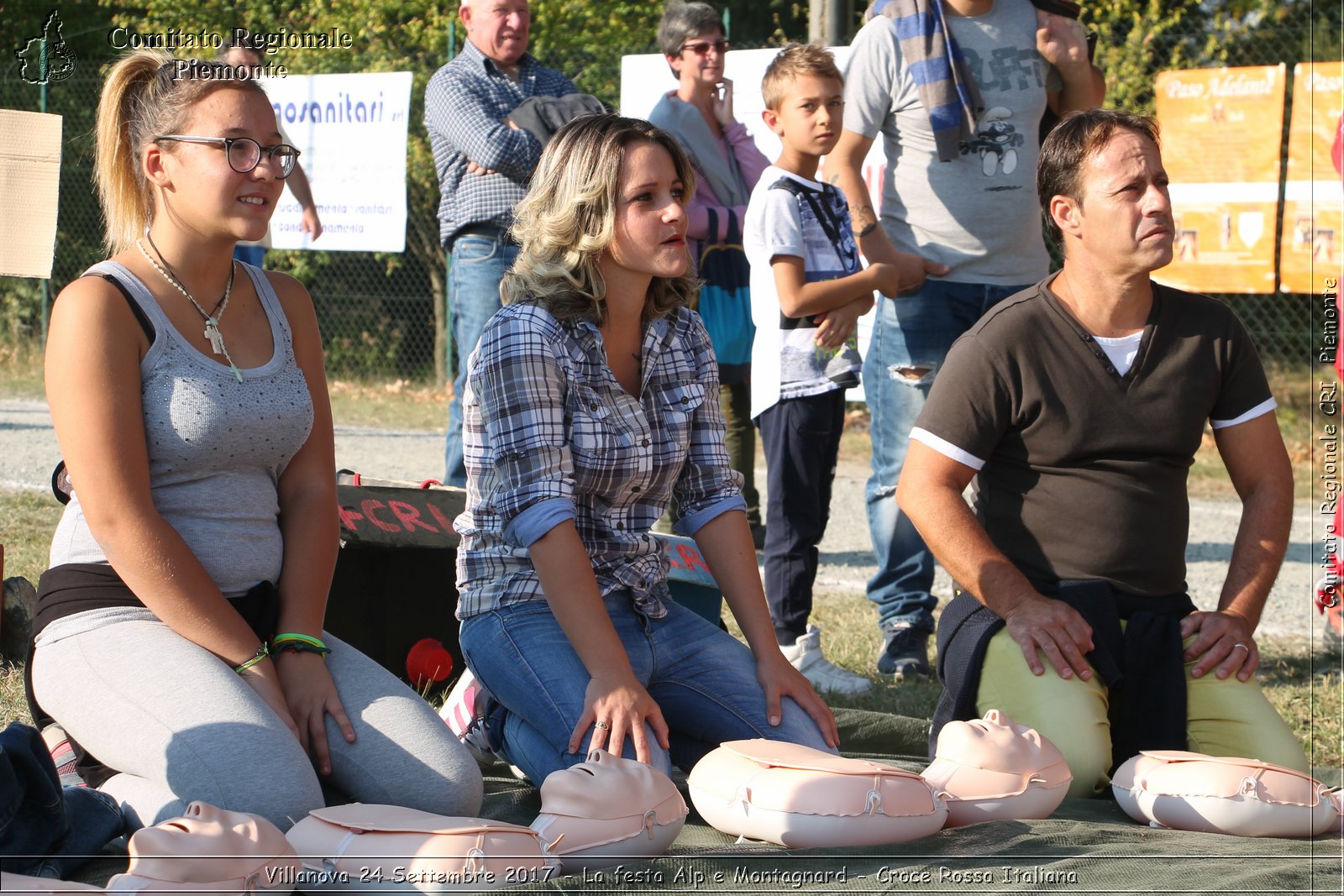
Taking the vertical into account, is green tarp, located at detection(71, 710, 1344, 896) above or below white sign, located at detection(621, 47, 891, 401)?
below

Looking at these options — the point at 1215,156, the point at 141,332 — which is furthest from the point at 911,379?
the point at 1215,156

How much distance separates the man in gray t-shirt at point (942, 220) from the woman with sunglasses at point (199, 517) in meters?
2.13

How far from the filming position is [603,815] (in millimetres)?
2205

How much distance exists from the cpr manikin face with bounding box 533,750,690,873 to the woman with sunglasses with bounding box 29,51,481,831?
39 cm

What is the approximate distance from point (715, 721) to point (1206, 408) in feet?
4.41

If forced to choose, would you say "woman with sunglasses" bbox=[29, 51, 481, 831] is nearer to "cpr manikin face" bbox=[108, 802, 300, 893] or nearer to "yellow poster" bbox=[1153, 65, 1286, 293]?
"cpr manikin face" bbox=[108, 802, 300, 893]

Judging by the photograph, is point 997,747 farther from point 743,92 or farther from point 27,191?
point 743,92

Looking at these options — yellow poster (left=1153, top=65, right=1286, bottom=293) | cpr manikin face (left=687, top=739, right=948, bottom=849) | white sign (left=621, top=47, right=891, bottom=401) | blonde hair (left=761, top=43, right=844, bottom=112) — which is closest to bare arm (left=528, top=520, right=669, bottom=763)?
cpr manikin face (left=687, top=739, right=948, bottom=849)

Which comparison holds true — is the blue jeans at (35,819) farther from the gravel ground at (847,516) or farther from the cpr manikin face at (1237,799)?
the gravel ground at (847,516)

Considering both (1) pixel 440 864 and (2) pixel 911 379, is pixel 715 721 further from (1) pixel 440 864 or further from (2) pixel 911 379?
(2) pixel 911 379

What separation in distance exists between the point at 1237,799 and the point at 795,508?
192cm

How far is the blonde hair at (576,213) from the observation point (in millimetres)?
2836

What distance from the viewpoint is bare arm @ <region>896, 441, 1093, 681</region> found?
116 inches

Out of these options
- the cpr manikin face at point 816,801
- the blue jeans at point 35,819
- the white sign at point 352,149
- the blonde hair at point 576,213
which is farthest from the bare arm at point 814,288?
the white sign at point 352,149
